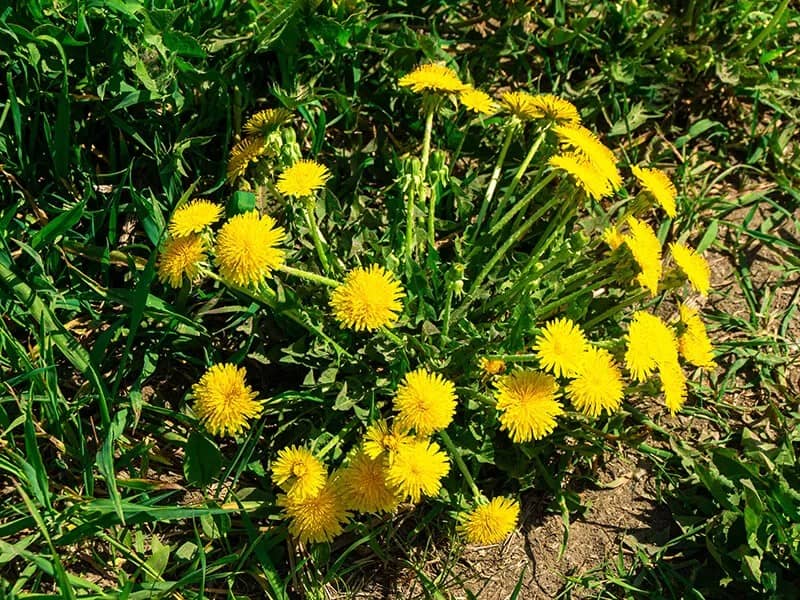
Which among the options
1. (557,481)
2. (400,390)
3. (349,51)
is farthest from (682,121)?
(400,390)

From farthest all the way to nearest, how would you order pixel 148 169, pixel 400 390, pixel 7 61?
pixel 148 169 → pixel 7 61 → pixel 400 390

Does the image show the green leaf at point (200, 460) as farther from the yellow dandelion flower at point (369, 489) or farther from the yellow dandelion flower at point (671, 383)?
the yellow dandelion flower at point (671, 383)

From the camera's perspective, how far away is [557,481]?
7.16 feet

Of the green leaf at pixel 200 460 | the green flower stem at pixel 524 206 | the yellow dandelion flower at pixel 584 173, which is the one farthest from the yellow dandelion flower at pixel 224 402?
the yellow dandelion flower at pixel 584 173

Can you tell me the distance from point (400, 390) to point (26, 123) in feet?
4.07

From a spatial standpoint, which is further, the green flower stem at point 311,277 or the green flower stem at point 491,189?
the green flower stem at point 491,189

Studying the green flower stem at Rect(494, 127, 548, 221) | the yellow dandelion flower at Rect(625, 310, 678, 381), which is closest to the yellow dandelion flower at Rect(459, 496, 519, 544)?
the yellow dandelion flower at Rect(625, 310, 678, 381)

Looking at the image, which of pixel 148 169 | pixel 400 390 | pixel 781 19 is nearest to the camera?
pixel 400 390

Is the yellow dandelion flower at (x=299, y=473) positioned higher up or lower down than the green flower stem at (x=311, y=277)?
lower down

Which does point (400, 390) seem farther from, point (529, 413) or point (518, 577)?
point (518, 577)

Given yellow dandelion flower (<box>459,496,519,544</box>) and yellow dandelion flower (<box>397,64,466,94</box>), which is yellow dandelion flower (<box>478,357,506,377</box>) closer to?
yellow dandelion flower (<box>459,496,519,544</box>)

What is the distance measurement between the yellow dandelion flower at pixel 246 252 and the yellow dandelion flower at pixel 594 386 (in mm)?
708

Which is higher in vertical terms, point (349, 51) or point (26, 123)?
point (349, 51)

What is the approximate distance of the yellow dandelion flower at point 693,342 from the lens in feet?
6.84
